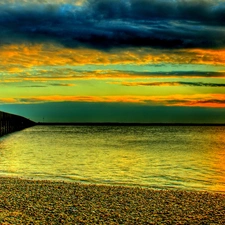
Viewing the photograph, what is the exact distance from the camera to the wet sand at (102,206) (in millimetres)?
10383

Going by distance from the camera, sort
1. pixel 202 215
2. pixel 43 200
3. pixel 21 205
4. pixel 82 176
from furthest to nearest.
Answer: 1. pixel 82 176
2. pixel 43 200
3. pixel 21 205
4. pixel 202 215

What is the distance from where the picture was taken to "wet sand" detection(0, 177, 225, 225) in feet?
34.1

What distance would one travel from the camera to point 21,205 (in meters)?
11.8

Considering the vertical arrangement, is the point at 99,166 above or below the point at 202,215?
below

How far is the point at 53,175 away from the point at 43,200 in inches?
354

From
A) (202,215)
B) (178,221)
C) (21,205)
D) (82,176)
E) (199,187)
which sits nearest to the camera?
(178,221)

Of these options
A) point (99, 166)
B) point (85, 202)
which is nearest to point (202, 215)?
point (85, 202)

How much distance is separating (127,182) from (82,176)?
3.24 metres

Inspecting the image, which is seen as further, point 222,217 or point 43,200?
point 43,200

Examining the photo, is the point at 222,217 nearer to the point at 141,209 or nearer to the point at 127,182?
the point at 141,209

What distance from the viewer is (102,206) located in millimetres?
11922

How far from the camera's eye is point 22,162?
2805 cm

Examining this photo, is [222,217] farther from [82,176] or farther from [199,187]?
[82,176]

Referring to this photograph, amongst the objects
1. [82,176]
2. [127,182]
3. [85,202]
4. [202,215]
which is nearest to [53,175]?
[82,176]
